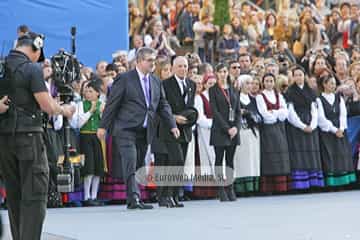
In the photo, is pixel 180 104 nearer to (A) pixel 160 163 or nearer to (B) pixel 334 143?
(A) pixel 160 163

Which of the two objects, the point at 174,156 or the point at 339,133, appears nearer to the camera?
the point at 174,156

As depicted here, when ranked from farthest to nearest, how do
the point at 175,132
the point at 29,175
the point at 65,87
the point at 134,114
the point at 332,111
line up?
the point at 332,111, the point at 175,132, the point at 134,114, the point at 65,87, the point at 29,175

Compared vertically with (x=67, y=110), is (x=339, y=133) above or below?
above

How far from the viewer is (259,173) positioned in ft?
48.9

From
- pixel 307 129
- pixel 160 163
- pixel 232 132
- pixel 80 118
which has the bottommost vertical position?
pixel 160 163

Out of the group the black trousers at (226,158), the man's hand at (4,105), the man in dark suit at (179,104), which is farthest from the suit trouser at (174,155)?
the man's hand at (4,105)

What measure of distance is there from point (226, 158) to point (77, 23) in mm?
3422

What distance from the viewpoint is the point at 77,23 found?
15477 mm

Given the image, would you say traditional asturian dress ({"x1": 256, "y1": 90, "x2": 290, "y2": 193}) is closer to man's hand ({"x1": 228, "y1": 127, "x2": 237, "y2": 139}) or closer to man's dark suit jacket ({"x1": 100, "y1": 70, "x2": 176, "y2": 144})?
man's hand ({"x1": 228, "y1": 127, "x2": 237, "y2": 139})

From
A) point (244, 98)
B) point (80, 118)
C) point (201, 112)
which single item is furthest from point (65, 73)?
point (244, 98)

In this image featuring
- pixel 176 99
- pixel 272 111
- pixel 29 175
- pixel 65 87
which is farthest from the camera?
pixel 272 111

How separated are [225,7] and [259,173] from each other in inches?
316

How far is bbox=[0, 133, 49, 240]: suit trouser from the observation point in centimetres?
781

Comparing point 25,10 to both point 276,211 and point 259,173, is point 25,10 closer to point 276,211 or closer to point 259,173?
point 259,173
